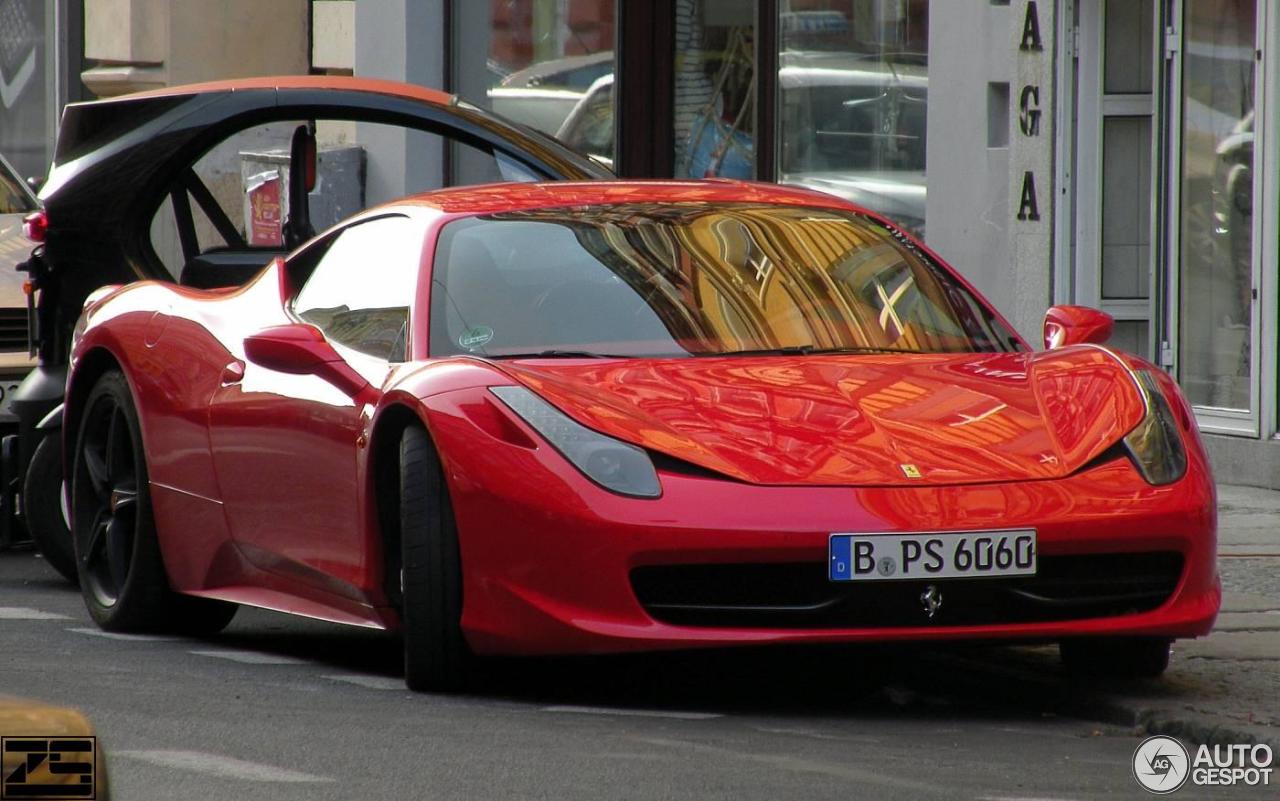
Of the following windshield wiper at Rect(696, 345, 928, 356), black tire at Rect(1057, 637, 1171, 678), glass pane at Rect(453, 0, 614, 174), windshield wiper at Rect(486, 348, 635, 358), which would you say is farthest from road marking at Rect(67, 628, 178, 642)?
glass pane at Rect(453, 0, 614, 174)

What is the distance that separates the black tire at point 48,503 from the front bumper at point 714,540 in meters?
3.33

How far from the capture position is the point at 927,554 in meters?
5.83

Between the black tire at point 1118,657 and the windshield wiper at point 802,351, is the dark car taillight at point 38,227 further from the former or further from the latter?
the black tire at point 1118,657

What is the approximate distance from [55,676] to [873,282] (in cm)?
233

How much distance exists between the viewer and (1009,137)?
44.4 ft

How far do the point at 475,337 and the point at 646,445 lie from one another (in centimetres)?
86

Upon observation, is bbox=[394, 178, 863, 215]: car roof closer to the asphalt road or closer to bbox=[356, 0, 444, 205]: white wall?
the asphalt road

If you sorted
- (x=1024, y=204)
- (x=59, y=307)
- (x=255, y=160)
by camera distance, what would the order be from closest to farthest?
(x=59, y=307), (x=1024, y=204), (x=255, y=160)

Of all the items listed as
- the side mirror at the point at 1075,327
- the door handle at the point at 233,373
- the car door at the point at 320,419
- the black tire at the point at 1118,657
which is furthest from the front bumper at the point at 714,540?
the door handle at the point at 233,373

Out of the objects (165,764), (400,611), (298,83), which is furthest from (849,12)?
(165,764)

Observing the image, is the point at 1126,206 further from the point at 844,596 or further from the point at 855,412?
the point at 844,596

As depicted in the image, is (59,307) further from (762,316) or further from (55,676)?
(762,316)

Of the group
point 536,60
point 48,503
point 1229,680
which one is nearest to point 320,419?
point 1229,680

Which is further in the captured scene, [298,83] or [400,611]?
[298,83]
